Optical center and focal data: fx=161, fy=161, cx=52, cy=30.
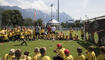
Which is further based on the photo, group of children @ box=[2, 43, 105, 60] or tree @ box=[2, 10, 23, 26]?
tree @ box=[2, 10, 23, 26]

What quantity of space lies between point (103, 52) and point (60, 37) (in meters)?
17.5

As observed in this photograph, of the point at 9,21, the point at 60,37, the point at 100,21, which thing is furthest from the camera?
the point at 9,21

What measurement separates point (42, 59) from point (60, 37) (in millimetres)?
17972

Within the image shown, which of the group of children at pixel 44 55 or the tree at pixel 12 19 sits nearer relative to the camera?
the group of children at pixel 44 55

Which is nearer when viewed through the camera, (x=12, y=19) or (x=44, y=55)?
(x=44, y=55)

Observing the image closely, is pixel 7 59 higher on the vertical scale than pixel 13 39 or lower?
higher

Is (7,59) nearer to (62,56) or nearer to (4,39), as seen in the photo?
(62,56)

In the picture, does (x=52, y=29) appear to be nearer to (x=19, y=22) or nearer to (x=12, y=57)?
(x=12, y=57)

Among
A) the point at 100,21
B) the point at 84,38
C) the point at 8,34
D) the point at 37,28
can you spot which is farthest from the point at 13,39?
the point at 100,21

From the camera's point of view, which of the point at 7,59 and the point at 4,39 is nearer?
the point at 7,59

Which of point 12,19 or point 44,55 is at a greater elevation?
point 44,55

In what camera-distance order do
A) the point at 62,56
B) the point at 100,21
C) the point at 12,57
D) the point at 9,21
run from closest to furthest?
the point at 12,57 < the point at 62,56 < the point at 100,21 < the point at 9,21

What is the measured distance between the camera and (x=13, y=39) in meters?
20.2

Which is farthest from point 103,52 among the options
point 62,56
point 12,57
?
point 12,57
